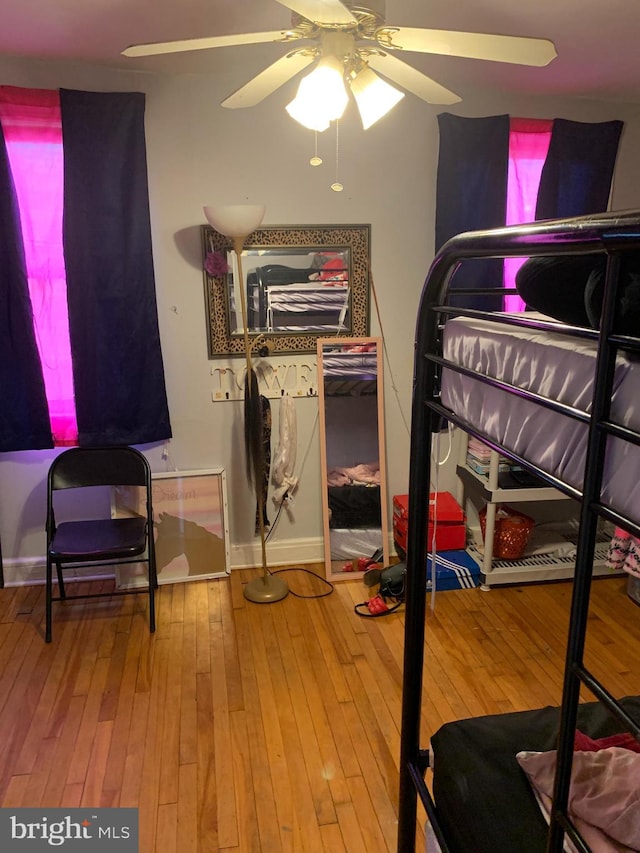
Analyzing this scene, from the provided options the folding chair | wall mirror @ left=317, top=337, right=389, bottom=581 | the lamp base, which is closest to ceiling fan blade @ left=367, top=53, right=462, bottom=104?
wall mirror @ left=317, top=337, right=389, bottom=581

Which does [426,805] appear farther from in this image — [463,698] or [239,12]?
[239,12]

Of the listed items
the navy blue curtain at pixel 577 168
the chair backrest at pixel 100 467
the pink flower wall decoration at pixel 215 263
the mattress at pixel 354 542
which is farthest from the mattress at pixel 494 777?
the navy blue curtain at pixel 577 168

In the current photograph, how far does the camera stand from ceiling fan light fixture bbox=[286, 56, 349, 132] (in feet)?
5.38

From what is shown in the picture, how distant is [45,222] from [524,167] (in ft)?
7.37

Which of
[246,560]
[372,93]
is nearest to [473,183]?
[372,93]

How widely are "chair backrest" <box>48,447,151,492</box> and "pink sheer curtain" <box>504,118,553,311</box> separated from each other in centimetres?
196

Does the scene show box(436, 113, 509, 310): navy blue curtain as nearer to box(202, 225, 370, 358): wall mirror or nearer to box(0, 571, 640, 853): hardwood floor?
box(202, 225, 370, 358): wall mirror

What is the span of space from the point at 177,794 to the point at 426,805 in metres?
0.92

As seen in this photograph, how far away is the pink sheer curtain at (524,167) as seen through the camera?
2.98 metres

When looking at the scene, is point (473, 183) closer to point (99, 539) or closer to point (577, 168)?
point (577, 168)

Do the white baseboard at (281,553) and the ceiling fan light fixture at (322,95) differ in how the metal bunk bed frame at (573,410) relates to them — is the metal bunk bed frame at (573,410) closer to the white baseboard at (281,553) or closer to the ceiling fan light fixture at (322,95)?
the ceiling fan light fixture at (322,95)

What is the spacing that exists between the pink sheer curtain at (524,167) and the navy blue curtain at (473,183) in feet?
0.29

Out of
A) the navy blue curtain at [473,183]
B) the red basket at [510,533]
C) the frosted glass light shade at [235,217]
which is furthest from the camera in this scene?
the red basket at [510,533]

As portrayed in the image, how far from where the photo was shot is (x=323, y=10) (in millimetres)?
1357
